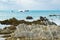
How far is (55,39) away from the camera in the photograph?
29766mm

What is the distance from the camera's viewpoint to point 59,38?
3027 cm

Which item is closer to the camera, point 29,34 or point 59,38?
point 59,38

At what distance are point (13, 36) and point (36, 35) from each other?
357cm

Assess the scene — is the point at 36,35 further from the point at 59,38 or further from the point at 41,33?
the point at 59,38

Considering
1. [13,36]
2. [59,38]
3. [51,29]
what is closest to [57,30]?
[51,29]

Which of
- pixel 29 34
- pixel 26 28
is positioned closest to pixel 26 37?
pixel 29 34

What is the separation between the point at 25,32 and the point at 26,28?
1.65 metres

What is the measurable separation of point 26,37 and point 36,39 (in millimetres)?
2155

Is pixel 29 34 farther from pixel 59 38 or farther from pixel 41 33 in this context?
pixel 59 38

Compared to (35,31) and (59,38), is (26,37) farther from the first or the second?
(59,38)

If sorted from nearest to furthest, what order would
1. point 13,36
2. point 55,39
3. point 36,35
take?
point 55,39 < point 36,35 < point 13,36

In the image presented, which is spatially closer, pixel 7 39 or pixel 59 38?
pixel 59 38

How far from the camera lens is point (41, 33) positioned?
1240 inches

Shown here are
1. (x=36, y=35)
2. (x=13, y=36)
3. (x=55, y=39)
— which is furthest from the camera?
(x=13, y=36)
